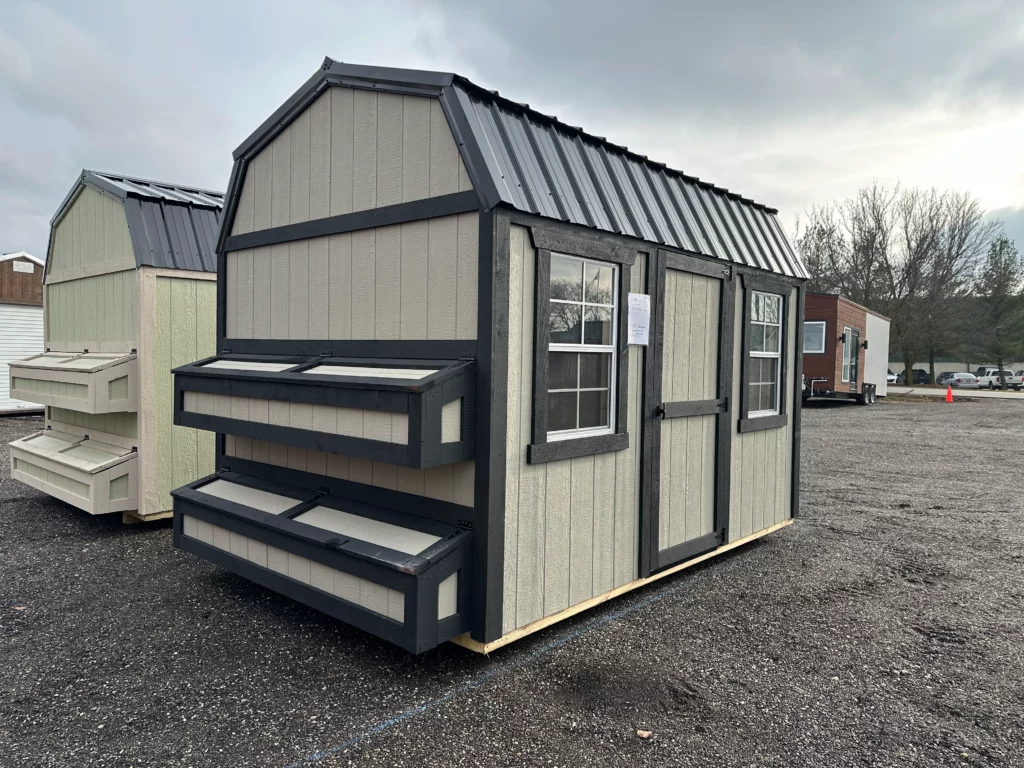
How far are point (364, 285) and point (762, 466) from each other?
3638 mm

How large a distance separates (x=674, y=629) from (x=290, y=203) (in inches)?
139

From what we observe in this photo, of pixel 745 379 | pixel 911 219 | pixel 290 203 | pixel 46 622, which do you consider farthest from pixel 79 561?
pixel 911 219

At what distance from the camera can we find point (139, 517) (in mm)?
5703

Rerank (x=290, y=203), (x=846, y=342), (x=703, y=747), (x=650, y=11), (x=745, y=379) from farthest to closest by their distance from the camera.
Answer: (x=846, y=342) < (x=650, y=11) < (x=745, y=379) < (x=290, y=203) < (x=703, y=747)

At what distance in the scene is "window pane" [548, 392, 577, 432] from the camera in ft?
11.9

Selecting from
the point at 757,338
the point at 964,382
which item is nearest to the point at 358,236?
the point at 757,338

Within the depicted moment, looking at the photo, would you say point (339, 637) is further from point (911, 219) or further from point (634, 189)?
point (911, 219)

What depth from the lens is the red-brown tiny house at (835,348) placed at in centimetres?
1919

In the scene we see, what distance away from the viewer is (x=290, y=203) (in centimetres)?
425

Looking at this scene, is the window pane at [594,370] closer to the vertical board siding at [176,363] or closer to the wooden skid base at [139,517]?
the vertical board siding at [176,363]

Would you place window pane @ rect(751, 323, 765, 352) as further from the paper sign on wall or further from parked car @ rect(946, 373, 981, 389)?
parked car @ rect(946, 373, 981, 389)

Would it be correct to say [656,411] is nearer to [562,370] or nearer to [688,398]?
[688,398]

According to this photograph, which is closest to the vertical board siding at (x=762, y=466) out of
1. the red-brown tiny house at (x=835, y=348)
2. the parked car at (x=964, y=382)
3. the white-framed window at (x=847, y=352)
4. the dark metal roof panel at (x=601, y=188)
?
the dark metal roof panel at (x=601, y=188)

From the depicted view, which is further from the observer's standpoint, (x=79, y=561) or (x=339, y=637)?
(x=79, y=561)
